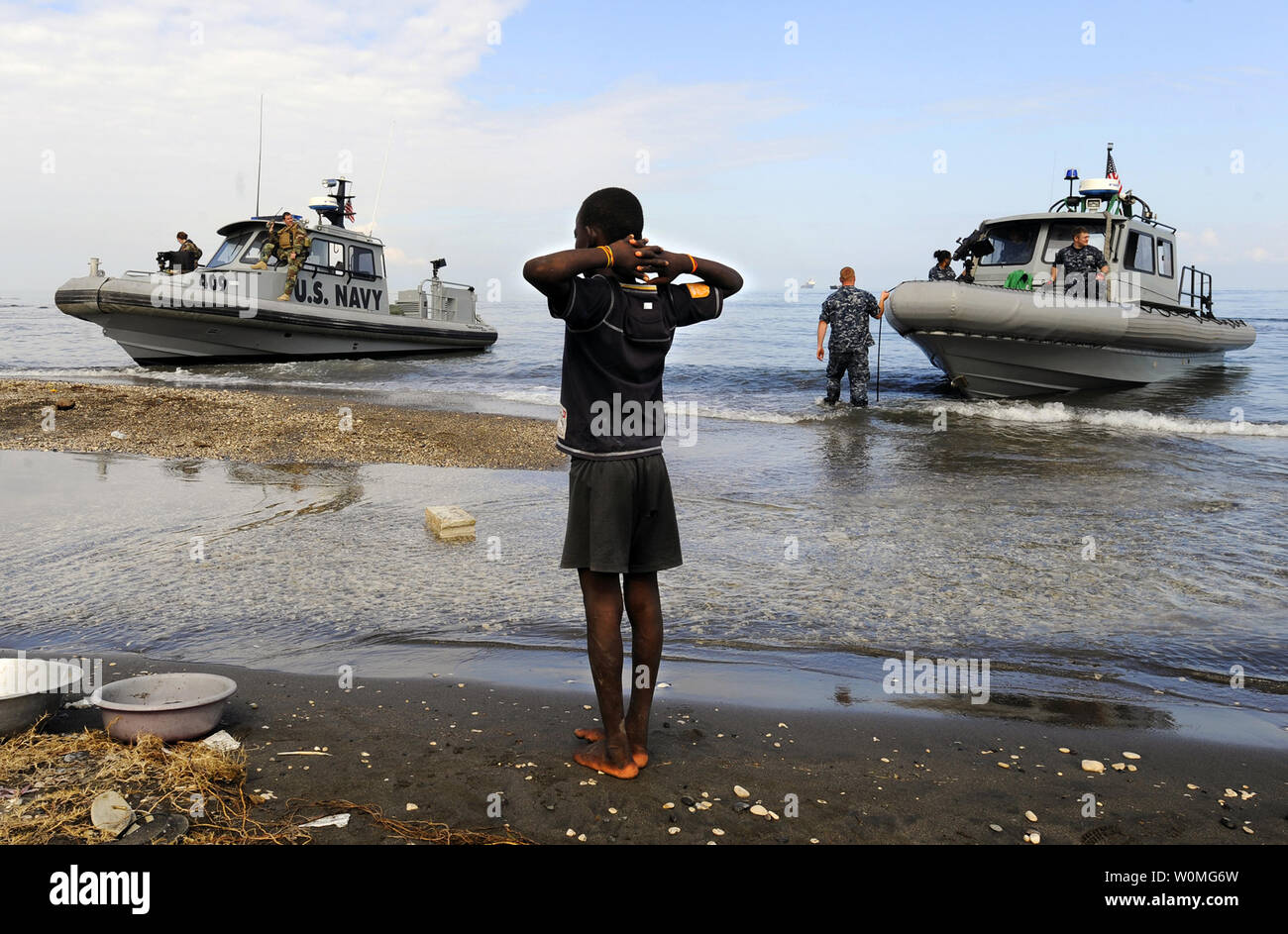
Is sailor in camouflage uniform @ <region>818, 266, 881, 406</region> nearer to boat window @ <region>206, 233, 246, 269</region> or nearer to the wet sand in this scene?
the wet sand

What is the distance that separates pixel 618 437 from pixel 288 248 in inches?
680

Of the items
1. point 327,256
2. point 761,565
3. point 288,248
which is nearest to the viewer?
point 761,565

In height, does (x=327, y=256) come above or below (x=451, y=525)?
above

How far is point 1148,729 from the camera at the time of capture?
3293 mm

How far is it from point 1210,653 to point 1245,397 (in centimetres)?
1411

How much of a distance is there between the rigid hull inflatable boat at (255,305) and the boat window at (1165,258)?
592 inches

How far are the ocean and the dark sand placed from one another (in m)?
0.37

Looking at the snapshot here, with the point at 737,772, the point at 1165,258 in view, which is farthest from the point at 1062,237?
the point at 737,772

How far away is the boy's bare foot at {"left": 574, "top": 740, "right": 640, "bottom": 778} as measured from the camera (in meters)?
2.82

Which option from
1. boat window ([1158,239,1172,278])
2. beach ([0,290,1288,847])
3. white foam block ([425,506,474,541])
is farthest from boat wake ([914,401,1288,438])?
white foam block ([425,506,474,541])

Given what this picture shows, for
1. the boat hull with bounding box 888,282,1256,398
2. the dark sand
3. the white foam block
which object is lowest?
the dark sand

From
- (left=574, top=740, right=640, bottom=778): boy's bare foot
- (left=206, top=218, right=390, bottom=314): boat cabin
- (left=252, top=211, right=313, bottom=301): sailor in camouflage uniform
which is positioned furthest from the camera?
(left=206, top=218, right=390, bottom=314): boat cabin

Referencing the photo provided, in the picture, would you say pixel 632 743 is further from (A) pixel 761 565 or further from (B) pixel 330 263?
(B) pixel 330 263

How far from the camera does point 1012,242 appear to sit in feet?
49.5
